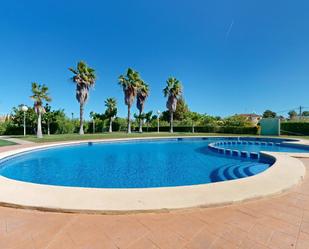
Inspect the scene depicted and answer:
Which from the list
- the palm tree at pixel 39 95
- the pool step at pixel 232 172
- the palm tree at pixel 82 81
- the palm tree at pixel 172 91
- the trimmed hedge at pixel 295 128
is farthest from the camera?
the palm tree at pixel 172 91

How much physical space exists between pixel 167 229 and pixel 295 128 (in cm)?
2807

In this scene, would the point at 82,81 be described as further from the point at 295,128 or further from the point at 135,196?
A: the point at 295,128

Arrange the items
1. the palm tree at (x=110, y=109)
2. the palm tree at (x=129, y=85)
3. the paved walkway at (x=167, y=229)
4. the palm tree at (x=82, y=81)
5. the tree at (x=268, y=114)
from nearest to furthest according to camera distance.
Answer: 1. the paved walkway at (x=167, y=229)
2. the palm tree at (x=82, y=81)
3. the palm tree at (x=129, y=85)
4. the palm tree at (x=110, y=109)
5. the tree at (x=268, y=114)

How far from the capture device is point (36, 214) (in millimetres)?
2912

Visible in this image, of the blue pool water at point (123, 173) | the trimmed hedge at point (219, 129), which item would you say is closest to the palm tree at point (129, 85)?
the trimmed hedge at point (219, 129)

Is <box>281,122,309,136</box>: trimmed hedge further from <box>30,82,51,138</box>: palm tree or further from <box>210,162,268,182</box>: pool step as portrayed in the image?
<box>30,82,51,138</box>: palm tree

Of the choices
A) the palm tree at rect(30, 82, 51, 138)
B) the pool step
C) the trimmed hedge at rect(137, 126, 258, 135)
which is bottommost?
the pool step

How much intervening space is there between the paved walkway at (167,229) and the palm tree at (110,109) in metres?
30.9

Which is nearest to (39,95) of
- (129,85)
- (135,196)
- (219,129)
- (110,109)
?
(129,85)

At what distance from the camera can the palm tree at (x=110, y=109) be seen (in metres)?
33.3

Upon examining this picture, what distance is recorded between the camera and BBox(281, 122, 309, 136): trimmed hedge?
75.1 ft

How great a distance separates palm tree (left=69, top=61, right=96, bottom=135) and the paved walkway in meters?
22.5

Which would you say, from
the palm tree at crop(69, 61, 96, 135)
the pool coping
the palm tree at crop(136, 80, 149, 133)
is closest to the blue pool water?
the pool coping

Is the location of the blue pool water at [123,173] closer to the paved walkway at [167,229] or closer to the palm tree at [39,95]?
the paved walkway at [167,229]
